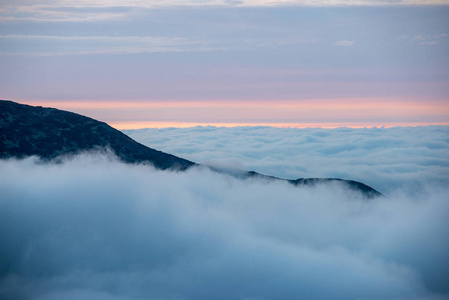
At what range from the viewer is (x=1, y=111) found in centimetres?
19988

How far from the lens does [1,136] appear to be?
196m

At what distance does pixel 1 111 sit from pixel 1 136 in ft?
37.6
